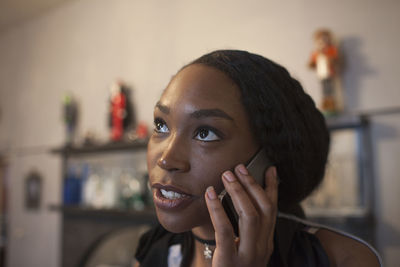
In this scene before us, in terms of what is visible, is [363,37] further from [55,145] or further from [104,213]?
[55,145]

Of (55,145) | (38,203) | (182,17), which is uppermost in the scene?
(182,17)

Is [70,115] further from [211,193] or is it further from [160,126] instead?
[211,193]

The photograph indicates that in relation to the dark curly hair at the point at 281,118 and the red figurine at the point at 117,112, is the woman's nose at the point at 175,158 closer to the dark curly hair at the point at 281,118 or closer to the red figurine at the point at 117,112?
the dark curly hair at the point at 281,118

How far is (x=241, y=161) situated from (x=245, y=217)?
0.33 ft

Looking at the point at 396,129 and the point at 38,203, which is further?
the point at 38,203

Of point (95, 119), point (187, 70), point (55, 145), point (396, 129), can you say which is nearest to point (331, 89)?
point (396, 129)

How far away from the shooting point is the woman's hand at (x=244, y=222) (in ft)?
1.75

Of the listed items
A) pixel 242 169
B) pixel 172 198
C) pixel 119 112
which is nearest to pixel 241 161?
pixel 242 169

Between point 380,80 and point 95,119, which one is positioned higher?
point 380,80

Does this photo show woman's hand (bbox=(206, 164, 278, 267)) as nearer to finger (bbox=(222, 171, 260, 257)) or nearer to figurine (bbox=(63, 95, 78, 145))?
finger (bbox=(222, 171, 260, 257))

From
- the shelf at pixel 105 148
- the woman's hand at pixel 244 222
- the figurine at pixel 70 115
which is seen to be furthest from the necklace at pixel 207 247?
the figurine at pixel 70 115

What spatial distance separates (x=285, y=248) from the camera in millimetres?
635

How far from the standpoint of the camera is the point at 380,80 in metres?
1.73

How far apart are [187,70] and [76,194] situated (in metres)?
2.29
